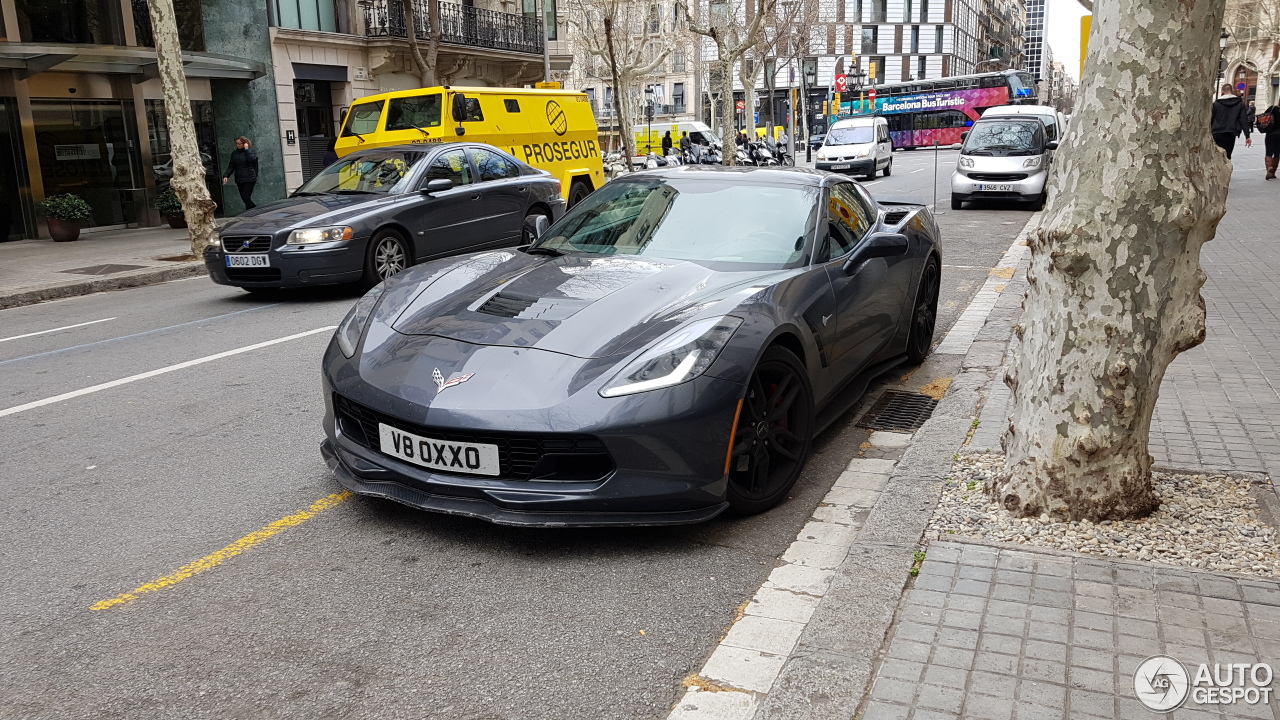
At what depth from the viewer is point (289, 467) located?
476 centimetres

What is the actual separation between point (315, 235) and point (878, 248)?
253 inches

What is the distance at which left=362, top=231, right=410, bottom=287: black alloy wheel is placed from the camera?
10.0 metres

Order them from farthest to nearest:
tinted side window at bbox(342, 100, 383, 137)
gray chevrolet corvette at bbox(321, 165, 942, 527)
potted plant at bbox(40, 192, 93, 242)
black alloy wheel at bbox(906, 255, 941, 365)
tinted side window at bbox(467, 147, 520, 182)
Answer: potted plant at bbox(40, 192, 93, 242), tinted side window at bbox(342, 100, 383, 137), tinted side window at bbox(467, 147, 520, 182), black alloy wheel at bbox(906, 255, 941, 365), gray chevrolet corvette at bbox(321, 165, 942, 527)

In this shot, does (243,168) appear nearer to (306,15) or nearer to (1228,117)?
(306,15)

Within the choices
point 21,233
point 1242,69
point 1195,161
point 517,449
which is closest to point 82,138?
point 21,233

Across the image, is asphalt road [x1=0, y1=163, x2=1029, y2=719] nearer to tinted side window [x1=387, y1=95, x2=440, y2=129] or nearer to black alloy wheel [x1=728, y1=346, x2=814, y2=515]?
black alloy wheel [x1=728, y1=346, x2=814, y2=515]

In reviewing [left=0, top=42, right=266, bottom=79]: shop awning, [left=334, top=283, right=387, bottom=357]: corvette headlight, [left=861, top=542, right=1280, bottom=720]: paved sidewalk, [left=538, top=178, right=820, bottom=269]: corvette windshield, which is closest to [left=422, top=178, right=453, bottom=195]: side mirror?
[left=538, top=178, right=820, bottom=269]: corvette windshield

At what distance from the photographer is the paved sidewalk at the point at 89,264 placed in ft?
39.7

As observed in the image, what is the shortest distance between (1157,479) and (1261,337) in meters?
3.50

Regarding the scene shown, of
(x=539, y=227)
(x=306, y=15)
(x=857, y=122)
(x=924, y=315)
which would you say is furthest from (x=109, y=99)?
(x=857, y=122)

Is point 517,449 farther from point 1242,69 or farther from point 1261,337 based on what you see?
point 1242,69

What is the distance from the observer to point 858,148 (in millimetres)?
30312

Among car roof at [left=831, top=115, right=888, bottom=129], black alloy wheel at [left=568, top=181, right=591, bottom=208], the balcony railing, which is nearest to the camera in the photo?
black alloy wheel at [left=568, top=181, right=591, bottom=208]

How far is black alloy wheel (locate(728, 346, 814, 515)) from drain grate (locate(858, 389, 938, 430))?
1225mm
